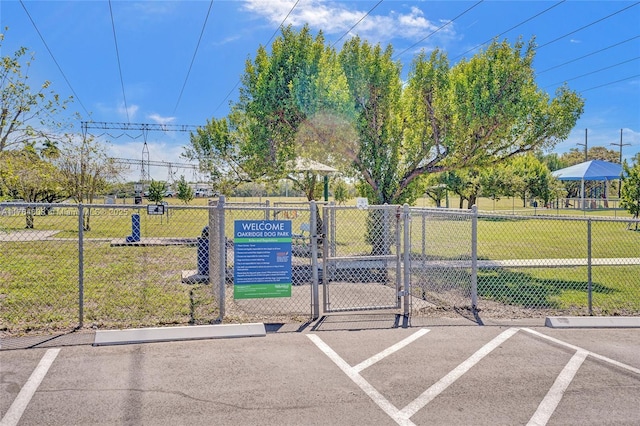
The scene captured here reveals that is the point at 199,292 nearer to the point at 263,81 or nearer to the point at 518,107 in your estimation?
the point at 263,81

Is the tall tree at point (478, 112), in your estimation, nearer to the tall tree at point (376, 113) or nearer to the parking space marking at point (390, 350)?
the tall tree at point (376, 113)

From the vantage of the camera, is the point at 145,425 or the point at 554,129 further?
the point at 554,129

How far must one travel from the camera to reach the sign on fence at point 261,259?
6.72 meters

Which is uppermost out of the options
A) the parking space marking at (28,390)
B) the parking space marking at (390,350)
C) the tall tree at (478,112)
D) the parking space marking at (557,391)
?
the tall tree at (478,112)

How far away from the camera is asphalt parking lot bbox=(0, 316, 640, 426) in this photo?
390cm

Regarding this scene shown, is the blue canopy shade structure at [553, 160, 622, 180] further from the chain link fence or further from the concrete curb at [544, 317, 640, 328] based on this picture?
the concrete curb at [544, 317, 640, 328]

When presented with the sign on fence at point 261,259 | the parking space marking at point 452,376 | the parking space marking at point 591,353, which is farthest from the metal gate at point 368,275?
the parking space marking at point 591,353

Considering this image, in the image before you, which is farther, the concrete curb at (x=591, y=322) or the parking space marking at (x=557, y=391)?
the concrete curb at (x=591, y=322)

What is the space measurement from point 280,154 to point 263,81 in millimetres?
2362

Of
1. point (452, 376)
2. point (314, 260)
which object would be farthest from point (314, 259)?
point (452, 376)

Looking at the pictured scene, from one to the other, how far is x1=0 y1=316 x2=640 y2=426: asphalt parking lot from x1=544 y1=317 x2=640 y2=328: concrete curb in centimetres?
54

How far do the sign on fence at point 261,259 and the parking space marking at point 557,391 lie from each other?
3.65 meters

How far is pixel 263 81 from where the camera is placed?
13094mm

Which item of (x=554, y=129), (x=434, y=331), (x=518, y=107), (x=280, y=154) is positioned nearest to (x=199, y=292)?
(x=434, y=331)
